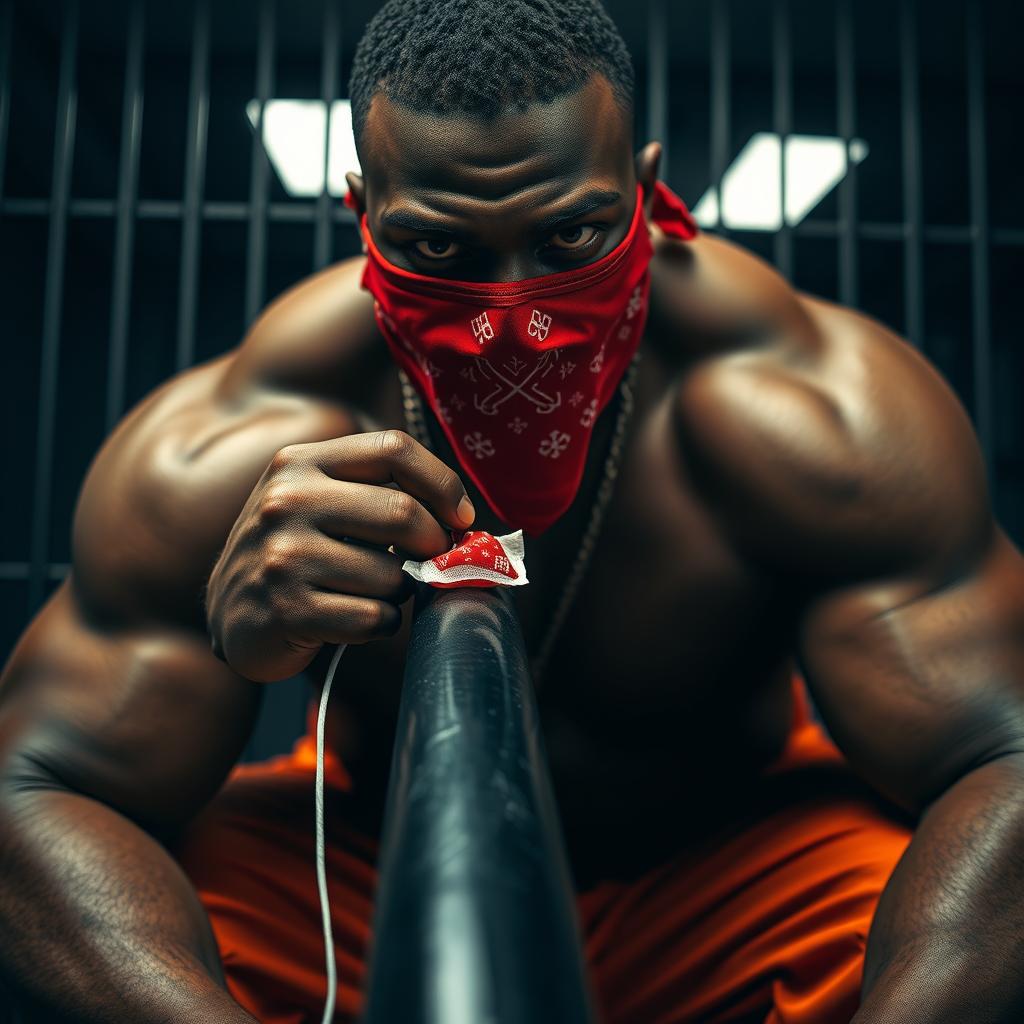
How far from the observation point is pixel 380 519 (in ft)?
2.27

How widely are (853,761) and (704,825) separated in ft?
0.83

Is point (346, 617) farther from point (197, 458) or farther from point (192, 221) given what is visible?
point (192, 221)

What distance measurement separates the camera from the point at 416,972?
319 millimetres

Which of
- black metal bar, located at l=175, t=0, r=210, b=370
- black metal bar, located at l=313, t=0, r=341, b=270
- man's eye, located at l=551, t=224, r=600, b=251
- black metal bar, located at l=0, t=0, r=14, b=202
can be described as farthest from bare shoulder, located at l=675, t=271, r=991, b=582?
black metal bar, located at l=0, t=0, r=14, b=202

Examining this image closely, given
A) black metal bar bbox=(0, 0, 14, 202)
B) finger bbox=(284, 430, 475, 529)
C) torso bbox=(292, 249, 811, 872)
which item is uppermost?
black metal bar bbox=(0, 0, 14, 202)

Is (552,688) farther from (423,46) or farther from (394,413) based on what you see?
(423,46)

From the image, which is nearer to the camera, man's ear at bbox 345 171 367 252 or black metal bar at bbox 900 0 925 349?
man's ear at bbox 345 171 367 252

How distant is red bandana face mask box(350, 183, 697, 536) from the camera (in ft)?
2.71

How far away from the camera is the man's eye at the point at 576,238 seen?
0.82m

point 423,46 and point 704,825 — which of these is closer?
point 423,46

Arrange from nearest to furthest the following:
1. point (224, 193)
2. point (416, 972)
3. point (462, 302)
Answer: point (416, 972) < point (462, 302) < point (224, 193)

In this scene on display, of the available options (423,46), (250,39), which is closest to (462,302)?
(423,46)

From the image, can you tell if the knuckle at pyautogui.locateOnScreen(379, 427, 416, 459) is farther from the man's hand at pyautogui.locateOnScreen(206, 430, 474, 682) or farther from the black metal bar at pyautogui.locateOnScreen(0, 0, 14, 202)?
the black metal bar at pyautogui.locateOnScreen(0, 0, 14, 202)

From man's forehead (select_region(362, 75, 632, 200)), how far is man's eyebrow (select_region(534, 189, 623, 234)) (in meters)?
0.02
